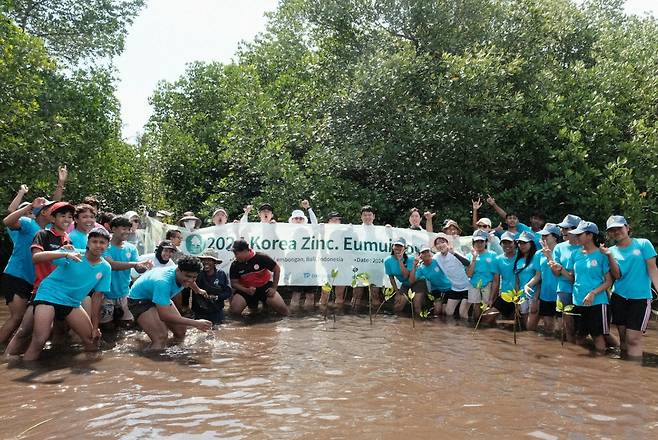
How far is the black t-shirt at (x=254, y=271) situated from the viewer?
9.75 meters

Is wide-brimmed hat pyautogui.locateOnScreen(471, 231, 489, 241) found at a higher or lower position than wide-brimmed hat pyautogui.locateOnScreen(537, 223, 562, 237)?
lower

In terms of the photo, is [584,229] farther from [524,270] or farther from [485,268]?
[485,268]

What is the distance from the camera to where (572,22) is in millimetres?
14898

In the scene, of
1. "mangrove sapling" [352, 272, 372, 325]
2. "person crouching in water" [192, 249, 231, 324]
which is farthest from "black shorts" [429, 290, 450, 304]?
"person crouching in water" [192, 249, 231, 324]

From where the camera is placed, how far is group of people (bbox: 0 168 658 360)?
21.2ft

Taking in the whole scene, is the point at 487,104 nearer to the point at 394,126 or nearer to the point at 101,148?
the point at 394,126

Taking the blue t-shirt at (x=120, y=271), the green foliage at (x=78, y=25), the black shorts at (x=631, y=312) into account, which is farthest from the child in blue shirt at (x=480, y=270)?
the green foliage at (x=78, y=25)

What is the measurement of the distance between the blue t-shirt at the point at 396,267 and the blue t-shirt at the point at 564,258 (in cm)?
291

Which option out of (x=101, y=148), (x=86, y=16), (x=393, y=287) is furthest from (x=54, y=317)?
(x=86, y=16)

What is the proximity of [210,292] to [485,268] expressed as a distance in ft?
14.8

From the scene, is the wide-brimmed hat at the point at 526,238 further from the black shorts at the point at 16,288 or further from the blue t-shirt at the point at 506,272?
the black shorts at the point at 16,288

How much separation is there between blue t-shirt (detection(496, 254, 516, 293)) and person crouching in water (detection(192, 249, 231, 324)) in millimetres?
4383

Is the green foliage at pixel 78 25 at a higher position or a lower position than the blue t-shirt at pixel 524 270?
higher

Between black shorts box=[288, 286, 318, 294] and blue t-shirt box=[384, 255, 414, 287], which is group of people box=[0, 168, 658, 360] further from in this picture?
black shorts box=[288, 286, 318, 294]
